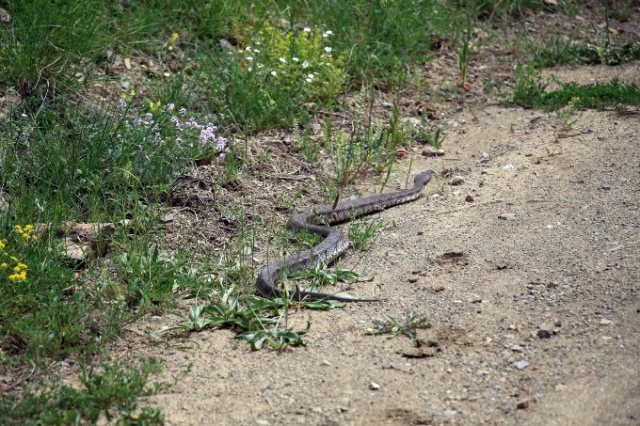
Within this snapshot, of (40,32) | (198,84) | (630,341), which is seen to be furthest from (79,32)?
(630,341)

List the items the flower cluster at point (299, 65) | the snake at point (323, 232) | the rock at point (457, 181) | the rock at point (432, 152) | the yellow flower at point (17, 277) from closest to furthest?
the yellow flower at point (17, 277) < the snake at point (323, 232) < the rock at point (457, 181) < the rock at point (432, 152) < the flower cluster at point (299, 65)

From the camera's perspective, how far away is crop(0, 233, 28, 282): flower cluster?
5199 mm

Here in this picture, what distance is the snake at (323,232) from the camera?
19.2ft

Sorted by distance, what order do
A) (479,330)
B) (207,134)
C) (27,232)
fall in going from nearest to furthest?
(479,330) → (27,232) → (207,134)

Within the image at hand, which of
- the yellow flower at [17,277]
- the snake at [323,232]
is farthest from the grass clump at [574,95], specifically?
the yellow flower at [17,277]

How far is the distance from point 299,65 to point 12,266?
14.1 ft

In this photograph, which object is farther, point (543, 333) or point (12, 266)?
point (12, 266)

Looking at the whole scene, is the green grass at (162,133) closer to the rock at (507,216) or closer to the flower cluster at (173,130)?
the flower cluster at (173,130)

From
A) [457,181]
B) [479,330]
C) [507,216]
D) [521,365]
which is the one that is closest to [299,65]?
[457,181]

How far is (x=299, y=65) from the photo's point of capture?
9.14 metres

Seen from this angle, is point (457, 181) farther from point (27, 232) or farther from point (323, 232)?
point (27, 232)

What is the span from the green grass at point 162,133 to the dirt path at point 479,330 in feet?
0.92

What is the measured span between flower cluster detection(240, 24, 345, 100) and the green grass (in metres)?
0.02

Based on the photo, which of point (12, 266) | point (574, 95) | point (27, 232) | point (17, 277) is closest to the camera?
point (17, 277)
